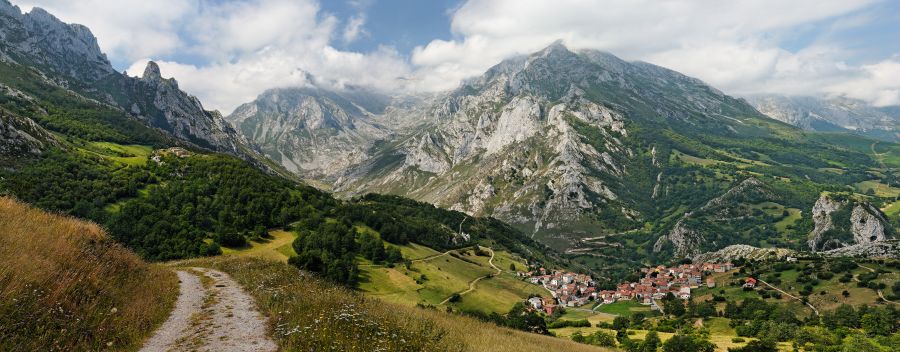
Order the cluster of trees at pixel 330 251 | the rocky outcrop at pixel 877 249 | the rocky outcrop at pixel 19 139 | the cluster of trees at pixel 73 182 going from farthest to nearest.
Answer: the rocky outcrop at pixel 877 249 → the rocky outcrop at pixel 19 139 → the cluster of trees at pixel 73 182 → the cluster of trees at pixel 330 251

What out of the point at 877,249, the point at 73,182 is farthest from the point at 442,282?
the point at 877,249

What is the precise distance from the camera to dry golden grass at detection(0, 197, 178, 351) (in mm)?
11586

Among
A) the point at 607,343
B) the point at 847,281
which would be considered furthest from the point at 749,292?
the point at 607,343

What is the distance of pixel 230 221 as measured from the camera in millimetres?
108812

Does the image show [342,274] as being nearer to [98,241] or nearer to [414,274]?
[414,274]

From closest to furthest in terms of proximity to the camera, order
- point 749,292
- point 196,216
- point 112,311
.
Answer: point 112,311, point 196,216, point 749,292

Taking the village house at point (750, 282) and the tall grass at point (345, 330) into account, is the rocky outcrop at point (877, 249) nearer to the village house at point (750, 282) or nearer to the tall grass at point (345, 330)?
the village house at point (750, 282)

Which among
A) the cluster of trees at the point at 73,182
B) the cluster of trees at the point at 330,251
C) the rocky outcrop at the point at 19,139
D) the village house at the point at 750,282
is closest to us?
the cluster of trees at the point at 330,251

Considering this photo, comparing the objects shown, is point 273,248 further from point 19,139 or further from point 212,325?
point 19,139

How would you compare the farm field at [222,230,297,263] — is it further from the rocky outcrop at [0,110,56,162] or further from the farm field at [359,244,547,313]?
the rocky outcrop at [0,110,56,162]

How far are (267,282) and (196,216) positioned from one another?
8807 centimetres

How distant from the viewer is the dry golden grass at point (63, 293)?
11.6 meters

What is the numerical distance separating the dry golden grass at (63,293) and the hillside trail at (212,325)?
2.28 feet

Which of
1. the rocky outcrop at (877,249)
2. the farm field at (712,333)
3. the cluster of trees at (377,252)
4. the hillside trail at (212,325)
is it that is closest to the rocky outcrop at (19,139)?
the cluster of trees at (377,252)
